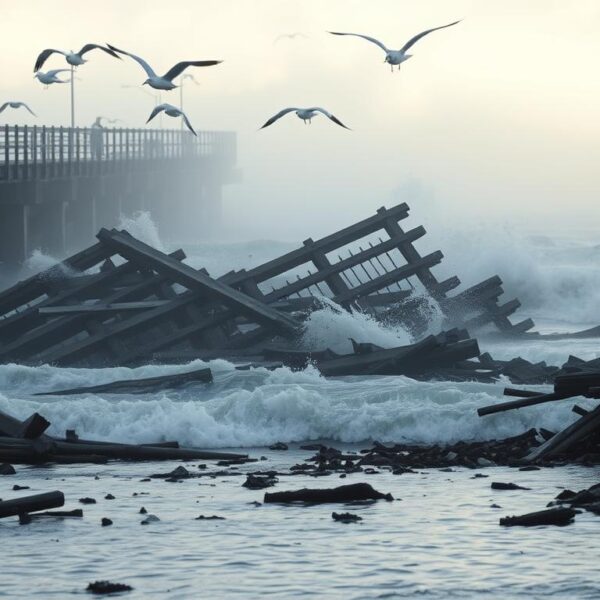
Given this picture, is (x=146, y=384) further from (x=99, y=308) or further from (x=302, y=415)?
(x=99, y=308)

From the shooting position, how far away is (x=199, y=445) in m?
18.0

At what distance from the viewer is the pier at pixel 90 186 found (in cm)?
4975

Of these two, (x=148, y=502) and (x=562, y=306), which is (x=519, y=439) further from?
(x=562, y=306)

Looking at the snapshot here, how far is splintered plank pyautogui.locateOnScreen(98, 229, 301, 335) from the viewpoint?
23.9 m

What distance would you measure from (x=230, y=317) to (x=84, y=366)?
7.27 ft

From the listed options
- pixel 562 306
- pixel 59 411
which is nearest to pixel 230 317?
pixel 59 411

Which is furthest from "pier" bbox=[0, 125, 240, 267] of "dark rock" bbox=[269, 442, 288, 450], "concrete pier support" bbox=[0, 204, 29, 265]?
"dark rock" bbox=[269, 442, 288, 450]

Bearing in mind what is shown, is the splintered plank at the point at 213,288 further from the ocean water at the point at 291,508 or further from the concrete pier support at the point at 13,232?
the concrete pier support at the point at 13,232

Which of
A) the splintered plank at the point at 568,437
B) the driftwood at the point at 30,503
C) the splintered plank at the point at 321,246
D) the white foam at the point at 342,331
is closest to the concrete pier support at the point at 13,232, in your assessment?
the splintered plank at the point at 321,246

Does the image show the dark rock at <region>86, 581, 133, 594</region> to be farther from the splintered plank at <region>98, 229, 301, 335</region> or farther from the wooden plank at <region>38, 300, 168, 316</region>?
the wooden plank at <region>38, 300, 168, 316</region>

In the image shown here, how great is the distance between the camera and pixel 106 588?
10258 millimetres

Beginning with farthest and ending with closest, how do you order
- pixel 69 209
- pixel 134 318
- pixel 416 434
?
pixel 69 209, pixel 134 318, pixel 416 434

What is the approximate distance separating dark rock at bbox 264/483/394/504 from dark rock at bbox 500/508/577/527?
142 cm

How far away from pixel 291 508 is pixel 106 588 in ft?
10.3
